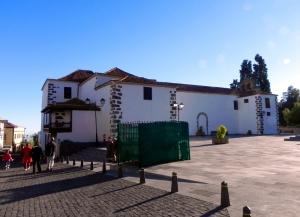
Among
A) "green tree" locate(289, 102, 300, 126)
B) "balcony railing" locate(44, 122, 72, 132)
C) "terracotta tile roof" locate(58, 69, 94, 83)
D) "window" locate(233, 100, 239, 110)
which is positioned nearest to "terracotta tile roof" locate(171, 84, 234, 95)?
"window" locate(233, 100, 239, 110)

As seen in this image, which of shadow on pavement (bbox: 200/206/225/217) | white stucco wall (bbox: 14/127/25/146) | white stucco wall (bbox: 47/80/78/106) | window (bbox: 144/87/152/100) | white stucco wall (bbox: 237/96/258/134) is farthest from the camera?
white stucco wall (bbox: 14/127/25/146)

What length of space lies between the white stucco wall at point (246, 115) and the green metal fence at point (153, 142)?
25.7m

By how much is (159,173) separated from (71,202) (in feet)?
14.1

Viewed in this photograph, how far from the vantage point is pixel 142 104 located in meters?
27.0

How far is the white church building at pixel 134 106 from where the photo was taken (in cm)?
2583

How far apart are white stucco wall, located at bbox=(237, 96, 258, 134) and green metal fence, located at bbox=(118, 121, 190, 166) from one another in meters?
25.7

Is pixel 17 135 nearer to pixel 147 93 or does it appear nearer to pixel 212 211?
pixel 147 93

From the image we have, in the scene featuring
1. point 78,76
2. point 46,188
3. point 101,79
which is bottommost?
point 46,188

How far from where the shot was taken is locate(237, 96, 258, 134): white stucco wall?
3875cm

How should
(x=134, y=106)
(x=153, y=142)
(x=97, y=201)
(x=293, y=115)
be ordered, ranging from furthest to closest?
(x=293, y=115), (x=134, y=106), (x=153, y=142), (x=97, y=201)

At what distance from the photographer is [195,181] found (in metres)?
9.77

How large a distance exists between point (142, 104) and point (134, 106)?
31.4 inches

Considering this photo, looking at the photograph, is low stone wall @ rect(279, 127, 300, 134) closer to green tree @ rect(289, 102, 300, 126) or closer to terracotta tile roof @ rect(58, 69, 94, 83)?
green tree @ rect(289, 102, 300, 126)

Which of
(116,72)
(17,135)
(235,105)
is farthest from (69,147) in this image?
(17,135)
